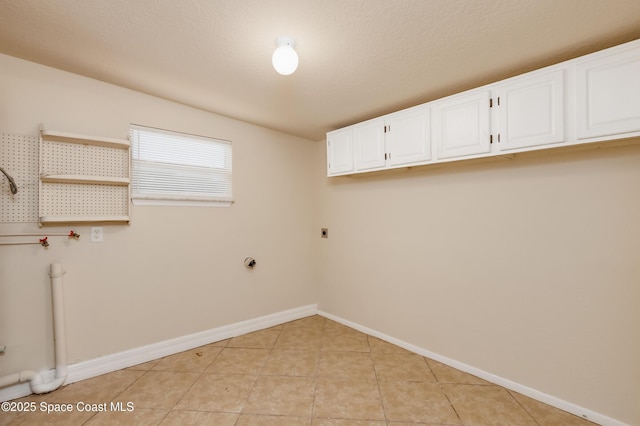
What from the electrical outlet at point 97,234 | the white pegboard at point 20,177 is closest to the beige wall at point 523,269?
the electrical outlet at point 97,234

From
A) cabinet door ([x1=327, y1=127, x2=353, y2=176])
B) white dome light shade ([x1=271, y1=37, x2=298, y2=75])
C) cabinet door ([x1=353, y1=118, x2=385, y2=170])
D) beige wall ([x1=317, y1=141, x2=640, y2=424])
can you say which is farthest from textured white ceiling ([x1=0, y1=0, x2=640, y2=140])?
beige wall ([x1=317, y1=141, x2=640, y2=424])

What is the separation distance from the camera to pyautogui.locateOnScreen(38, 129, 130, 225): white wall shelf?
81.1 inches

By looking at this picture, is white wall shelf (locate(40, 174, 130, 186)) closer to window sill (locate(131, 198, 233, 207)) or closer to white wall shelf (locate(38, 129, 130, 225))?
white wall shelf (locate(38, 129, 130, 225))

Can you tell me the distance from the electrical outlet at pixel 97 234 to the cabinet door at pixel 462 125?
9.50 ft

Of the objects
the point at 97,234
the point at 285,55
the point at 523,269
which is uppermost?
the point at 285,55

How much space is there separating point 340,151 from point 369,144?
0.39 meters

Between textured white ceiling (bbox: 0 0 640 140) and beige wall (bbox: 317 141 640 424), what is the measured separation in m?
0.77

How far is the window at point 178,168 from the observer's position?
252cm

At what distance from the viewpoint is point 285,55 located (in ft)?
5.45

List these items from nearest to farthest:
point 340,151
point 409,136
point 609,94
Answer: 1. point 609,94
2. point 409,136
3. point 340,151

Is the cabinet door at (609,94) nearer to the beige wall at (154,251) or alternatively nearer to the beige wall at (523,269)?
the beige wall at (523,269)

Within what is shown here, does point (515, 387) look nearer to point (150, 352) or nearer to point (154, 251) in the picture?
point (150, 352)

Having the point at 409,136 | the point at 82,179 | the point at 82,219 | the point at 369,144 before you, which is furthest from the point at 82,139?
the point at 409,136

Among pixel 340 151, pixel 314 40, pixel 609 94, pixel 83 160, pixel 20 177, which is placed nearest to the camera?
pixel 609 94
